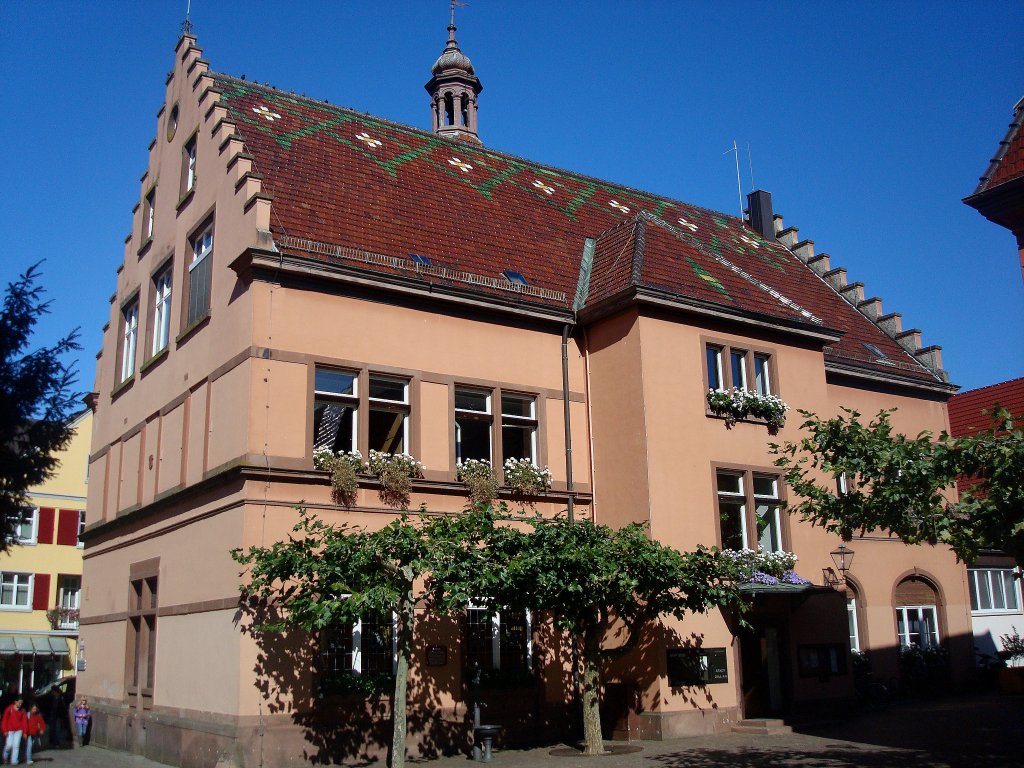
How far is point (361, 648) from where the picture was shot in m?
17.4

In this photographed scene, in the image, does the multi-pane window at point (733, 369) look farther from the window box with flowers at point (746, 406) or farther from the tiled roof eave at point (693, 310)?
the tiled roof eave at point (693, 310)

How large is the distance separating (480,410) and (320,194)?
5373mm

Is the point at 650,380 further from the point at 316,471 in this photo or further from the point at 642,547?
the point at 316,471

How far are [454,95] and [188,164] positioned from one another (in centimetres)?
1314

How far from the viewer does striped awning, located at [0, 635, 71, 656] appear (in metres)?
42.7

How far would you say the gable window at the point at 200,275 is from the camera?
808 inches

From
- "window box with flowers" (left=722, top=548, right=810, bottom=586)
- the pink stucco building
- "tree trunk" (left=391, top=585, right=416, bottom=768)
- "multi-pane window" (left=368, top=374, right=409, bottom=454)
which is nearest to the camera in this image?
"tree trunk" (left=391, top=585, right=416, bottom=768)

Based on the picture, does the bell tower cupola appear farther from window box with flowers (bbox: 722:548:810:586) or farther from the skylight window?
window box with flowers (bbox: 722:548:810:586)

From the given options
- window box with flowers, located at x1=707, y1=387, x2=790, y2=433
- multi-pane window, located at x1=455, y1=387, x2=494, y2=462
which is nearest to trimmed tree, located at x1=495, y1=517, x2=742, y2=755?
multi-pane window, located at x1=455, y1=387, x2=494, y2=462

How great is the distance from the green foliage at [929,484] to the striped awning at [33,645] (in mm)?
37577

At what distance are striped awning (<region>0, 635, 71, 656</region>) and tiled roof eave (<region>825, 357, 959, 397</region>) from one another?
1352 inches

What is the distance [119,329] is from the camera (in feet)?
84.0

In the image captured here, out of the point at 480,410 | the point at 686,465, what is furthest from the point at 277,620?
the point at 686,465

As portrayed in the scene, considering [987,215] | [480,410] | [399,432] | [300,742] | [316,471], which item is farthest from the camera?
[480,410]
